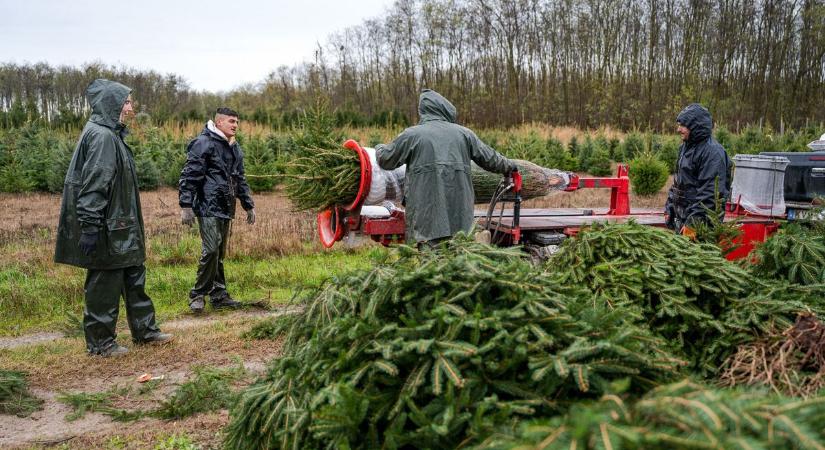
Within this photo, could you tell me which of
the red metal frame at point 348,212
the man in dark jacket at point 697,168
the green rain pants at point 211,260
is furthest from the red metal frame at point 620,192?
the green rain pants at point 211,260

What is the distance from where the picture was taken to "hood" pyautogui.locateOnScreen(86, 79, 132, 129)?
5168 mm

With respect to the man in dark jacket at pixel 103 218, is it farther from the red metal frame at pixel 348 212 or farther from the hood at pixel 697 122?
the hood at pixel 697 122

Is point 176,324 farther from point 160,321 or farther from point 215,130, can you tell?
point 215,130

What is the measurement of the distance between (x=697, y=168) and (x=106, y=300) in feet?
16.6

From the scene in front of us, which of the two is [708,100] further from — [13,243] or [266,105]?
[13,243]

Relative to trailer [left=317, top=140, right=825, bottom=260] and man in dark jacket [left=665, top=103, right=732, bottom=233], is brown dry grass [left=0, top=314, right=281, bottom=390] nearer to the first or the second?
trailer [left=317, top=140, right=825, bottom=260]

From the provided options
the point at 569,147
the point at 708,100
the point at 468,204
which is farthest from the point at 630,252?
the point at 708,100

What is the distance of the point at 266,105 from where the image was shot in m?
28.5

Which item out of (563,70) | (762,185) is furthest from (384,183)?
(563,70)

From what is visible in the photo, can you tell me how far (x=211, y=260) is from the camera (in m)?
6.59

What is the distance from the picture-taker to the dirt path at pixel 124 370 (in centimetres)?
374

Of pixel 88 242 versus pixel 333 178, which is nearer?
pixel 88 242

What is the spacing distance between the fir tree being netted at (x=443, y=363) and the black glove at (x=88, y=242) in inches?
116

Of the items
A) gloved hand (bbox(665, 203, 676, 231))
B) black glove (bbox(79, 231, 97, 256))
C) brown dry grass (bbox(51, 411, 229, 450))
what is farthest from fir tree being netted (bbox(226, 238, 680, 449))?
gloved hand (bbox(665, 203, 676, 231))
